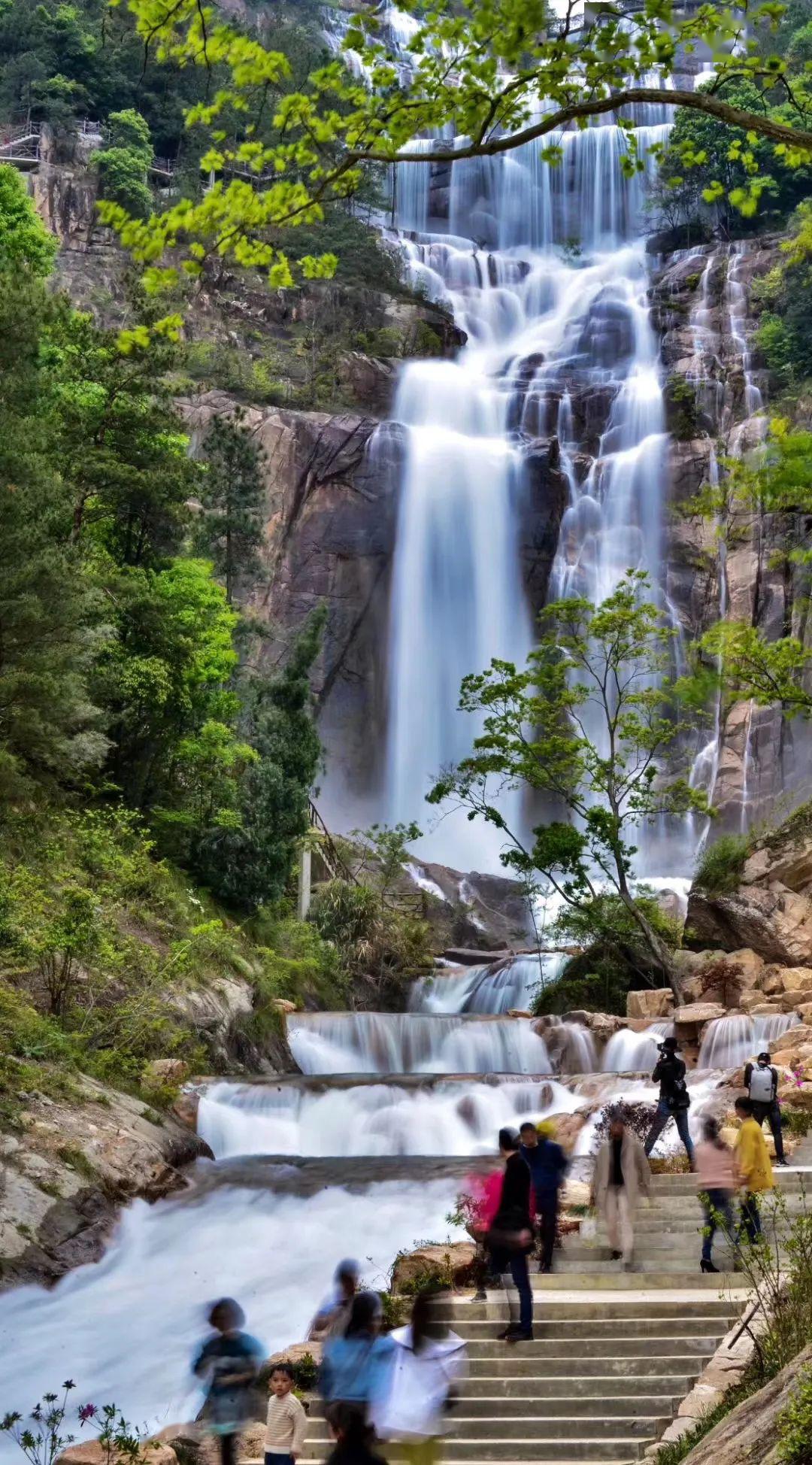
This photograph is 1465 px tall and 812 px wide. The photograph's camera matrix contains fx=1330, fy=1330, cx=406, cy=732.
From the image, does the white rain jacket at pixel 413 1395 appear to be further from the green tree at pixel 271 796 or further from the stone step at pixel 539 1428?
the green tree at pixel 271 796

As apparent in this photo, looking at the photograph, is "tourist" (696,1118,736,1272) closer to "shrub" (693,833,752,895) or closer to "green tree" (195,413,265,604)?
"shrub" (693,833,752,895)

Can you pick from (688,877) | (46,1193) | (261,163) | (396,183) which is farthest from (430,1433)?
(396,183)

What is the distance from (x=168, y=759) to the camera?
90.6ft

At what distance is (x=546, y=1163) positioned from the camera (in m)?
10.7

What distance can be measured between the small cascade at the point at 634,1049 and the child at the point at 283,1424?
14.9m

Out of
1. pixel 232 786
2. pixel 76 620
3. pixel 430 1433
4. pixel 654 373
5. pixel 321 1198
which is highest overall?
pixel 654 373

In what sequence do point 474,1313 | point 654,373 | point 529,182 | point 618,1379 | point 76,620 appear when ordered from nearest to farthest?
point 618,1379 < point 474,1313 < point 76,620 < point 654,373 < point 529,182

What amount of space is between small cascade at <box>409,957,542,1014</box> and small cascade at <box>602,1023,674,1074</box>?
617 centimetres

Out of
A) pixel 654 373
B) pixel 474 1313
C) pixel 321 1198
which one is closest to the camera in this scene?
pixel 474 1313

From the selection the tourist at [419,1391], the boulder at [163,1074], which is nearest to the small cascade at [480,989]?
the boulder at [163,1074]

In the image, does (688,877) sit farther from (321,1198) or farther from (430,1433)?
(430,1433)

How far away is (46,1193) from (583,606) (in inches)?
628

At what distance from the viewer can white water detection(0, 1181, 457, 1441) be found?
11.9m

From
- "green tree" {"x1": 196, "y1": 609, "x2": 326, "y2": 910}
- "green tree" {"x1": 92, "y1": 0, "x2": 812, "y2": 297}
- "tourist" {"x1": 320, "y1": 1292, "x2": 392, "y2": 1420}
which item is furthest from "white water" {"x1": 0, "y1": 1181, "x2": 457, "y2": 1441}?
"green tree" {"x1": 196, "y1": 609, "x2": 326, "y2": 910}
